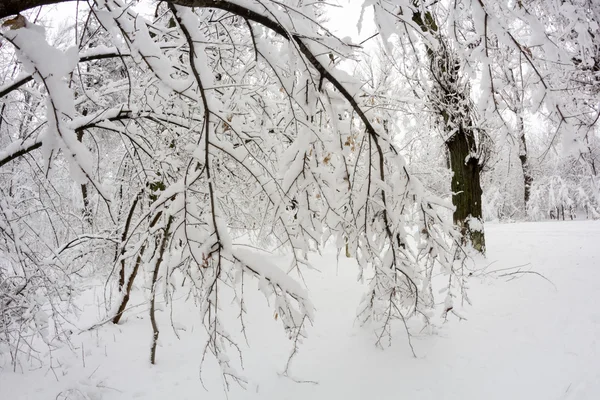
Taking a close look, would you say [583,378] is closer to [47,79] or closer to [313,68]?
[313,68]

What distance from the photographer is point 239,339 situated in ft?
15.0

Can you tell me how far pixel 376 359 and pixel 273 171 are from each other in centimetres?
225

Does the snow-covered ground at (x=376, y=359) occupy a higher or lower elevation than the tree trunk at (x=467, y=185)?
lower

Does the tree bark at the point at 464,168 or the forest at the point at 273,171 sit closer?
the forest at the point at 273,171

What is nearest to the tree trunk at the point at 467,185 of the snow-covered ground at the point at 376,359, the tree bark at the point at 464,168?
the tree bark at the point at 464,168

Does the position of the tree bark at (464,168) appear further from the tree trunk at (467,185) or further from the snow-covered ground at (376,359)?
the snow-covered ground at (376,359)

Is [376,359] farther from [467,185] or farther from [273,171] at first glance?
[467,185]

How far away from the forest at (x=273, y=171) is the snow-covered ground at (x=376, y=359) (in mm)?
43

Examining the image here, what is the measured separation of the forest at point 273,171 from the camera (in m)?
1.77

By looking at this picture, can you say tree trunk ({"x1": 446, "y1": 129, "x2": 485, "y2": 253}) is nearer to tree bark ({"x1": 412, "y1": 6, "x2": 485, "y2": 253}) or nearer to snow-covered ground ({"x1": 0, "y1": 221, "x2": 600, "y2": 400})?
tree bark ({"x1": 412, "y1": 6, "x2": 485, "y2": 253})

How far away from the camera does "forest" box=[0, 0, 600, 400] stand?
5.80 ft

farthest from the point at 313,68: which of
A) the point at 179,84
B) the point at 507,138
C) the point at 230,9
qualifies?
the point at 507,138

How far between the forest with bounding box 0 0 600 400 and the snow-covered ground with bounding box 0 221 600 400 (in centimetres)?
4

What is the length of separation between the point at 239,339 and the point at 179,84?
3545mm
